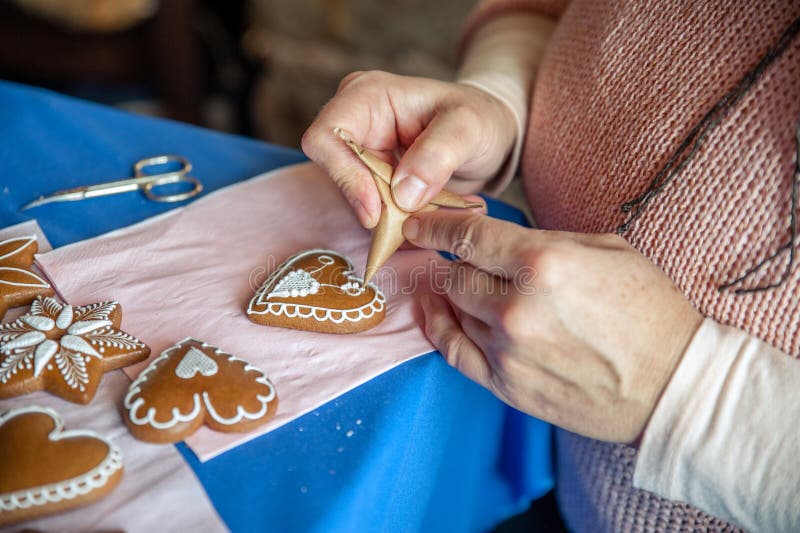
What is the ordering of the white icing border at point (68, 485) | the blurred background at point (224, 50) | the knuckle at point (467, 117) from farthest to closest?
1. the blurred background at point (224, 50)
2. the knuckle at point (467, 117)
3. the white icing border at point (68, 485)

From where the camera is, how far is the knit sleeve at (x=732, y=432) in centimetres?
63

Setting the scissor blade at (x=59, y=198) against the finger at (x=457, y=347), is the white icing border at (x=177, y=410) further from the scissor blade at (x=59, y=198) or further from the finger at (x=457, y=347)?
the scissor blade at (x=59, y=198)

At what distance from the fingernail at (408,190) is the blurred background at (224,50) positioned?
175 centimetres

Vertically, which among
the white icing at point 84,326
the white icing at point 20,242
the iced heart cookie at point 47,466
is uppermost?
the white icing at point 84,326

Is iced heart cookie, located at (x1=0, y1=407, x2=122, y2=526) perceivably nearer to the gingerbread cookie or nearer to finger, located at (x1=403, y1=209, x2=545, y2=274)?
the gingerbread cookie

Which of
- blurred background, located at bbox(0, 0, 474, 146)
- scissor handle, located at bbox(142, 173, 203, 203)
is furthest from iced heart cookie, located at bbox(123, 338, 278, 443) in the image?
blurred background, located at bbox(0, 0, 474, 146)

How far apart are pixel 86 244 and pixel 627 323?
669 millimetres

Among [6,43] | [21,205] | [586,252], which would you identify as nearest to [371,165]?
[586,252]

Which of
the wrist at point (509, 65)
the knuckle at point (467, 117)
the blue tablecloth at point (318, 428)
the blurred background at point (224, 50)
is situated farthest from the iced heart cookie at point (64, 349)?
the blurred background at point (224, 50)

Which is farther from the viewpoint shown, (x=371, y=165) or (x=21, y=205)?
(x=21, y=205)

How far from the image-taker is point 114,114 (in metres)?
1.10

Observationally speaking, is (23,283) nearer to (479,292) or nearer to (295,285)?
(295,285)

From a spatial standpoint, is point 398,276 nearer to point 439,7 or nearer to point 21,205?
point 21,205

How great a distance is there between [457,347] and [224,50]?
2501 millimetres
